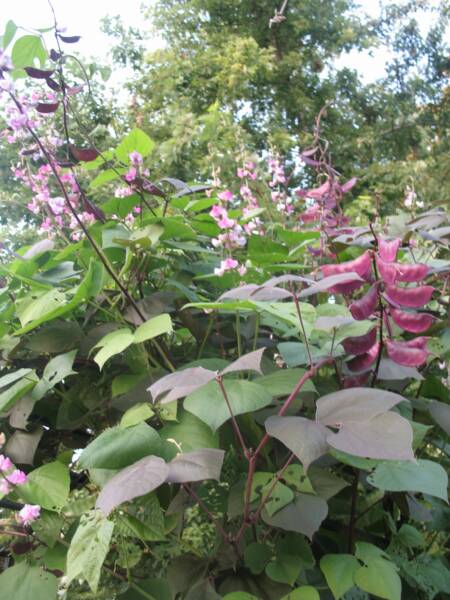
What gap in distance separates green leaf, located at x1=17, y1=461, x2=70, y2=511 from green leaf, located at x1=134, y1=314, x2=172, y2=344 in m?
0.24

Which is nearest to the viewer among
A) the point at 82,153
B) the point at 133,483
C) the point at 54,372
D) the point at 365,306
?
the point at 133,483

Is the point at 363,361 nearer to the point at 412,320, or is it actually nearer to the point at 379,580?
the point at 412,320

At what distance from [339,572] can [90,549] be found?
1.11 feet

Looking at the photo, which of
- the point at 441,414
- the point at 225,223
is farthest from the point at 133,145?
the point at 441,414

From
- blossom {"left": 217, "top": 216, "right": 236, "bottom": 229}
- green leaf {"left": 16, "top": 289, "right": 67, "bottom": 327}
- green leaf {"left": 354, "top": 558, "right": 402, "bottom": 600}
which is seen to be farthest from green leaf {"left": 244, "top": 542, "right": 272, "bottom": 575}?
blossom {"left": 217, "top": 216, "right": 236, "bottom": 229}

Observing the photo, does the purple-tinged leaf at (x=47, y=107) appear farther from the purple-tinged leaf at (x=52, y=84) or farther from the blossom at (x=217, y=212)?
the blossom at (x=217, y=212)

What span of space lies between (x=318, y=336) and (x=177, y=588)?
43 centimetres

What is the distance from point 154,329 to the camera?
884 mm

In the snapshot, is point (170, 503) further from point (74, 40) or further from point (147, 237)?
point (74, 40)

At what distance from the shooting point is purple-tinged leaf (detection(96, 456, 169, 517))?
0.63 m

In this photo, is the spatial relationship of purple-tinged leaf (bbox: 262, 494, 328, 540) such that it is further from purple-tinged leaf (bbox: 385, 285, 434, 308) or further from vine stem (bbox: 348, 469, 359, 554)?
purple-tinged leaf (bbox: 385, 285, 434, 308)

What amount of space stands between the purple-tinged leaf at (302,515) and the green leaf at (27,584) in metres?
0.33

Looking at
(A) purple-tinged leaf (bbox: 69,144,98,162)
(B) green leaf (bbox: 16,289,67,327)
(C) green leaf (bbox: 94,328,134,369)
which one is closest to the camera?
(C) green leaf (bbox: 94,328,134,369)

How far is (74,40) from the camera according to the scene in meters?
1.08
